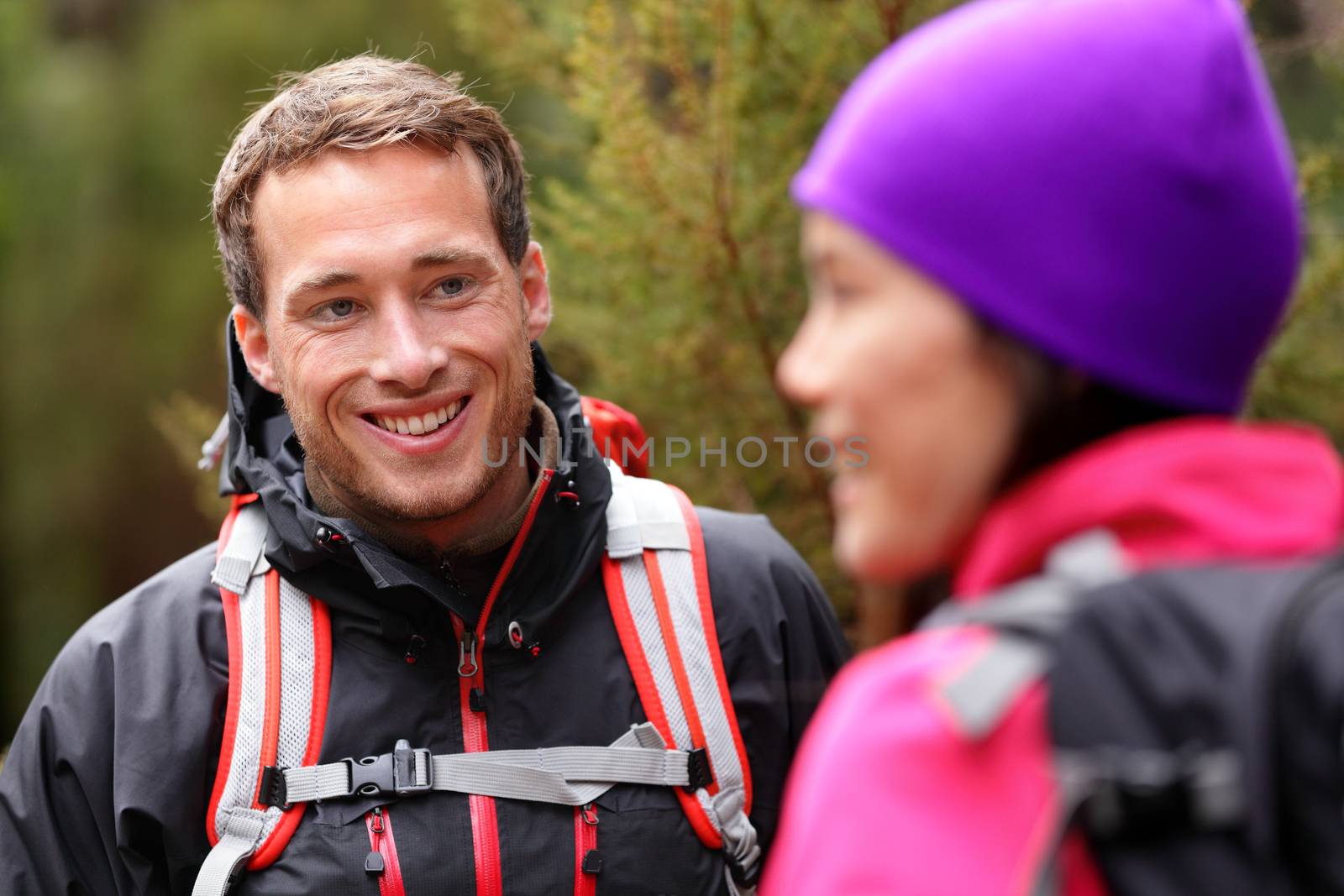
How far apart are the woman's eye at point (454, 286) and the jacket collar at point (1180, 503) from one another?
1.77 m

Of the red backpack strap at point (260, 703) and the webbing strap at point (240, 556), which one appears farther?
the webbing strap at point (240, 556)

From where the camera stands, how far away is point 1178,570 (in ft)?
3.57

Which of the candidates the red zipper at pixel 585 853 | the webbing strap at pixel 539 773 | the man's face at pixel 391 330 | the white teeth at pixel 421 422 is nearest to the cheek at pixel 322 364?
the man's face at pixel 391 330

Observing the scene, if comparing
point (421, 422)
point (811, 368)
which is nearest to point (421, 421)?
point (421, 422)

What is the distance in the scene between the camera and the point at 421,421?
273 centimetres

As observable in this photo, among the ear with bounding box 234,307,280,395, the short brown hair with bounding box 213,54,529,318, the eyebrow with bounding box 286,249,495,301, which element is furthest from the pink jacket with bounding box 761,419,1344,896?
the ear with bounding box 234,307,280,395

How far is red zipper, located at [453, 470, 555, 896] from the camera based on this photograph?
7.93 feet

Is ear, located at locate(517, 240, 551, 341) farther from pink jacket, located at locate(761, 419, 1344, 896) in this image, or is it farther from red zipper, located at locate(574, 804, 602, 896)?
pink jacket, located at locate(761, 419, 1344, 896)

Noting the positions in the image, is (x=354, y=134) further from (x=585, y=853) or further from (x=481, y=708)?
(x=585, y=853)

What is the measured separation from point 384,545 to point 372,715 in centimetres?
35

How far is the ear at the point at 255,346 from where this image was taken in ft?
9.53

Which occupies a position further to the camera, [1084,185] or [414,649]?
[414,649]

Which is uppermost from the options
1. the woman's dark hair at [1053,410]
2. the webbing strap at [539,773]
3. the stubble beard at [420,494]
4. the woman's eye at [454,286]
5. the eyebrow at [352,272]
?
the woman's dark hair at [1053,410]

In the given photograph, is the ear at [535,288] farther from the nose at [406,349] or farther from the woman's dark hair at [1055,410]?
the woman's dark hair at [1055,410]
